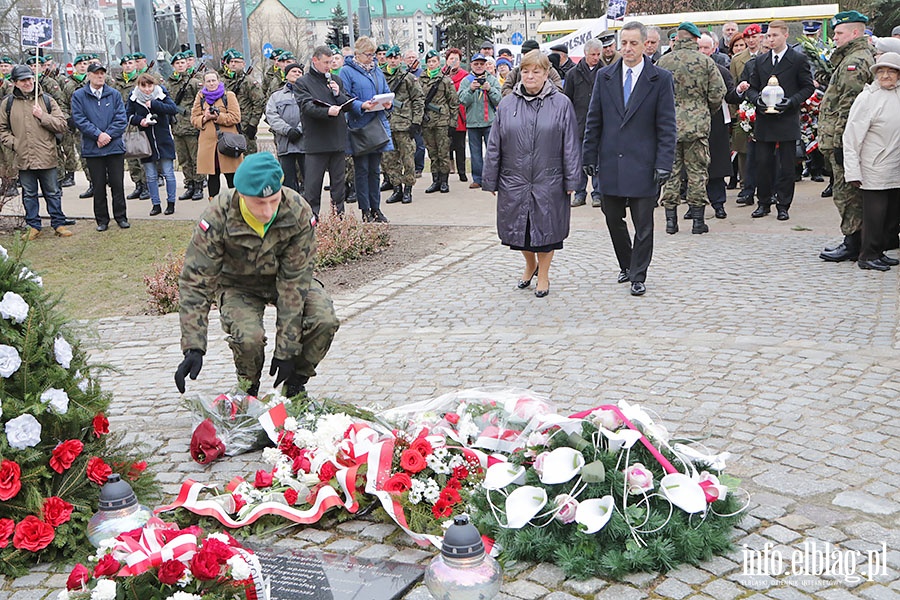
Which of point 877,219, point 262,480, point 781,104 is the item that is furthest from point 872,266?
point 262,480

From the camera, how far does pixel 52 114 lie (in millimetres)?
12133

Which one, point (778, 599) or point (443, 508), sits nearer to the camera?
point (778, 599)

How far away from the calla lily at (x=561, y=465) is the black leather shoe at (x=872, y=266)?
5973 millimetres

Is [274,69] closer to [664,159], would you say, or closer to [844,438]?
[664,159]

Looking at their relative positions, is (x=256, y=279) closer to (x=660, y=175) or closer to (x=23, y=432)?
(x=23, y=432)

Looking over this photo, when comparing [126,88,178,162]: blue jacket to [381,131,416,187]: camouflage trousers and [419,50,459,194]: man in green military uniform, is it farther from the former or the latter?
[419,50,459,194]: man in green military uniform

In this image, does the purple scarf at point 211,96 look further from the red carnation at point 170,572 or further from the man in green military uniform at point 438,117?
the red carnation at point 170,572

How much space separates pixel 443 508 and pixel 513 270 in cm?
560

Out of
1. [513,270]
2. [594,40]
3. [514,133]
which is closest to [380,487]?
[514,133]

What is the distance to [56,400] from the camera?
410 centimetres

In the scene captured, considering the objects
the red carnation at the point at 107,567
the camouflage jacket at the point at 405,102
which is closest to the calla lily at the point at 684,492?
the red carnation at the point at 107,567

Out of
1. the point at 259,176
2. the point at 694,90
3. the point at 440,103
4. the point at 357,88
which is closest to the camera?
the point at 259,176

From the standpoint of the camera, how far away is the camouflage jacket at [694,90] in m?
10.8

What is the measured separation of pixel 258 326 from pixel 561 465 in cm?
218
